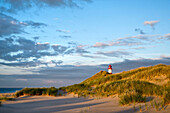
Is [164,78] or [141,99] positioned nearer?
[141,99]

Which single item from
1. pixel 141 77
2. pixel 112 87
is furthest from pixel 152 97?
pixel 141 77

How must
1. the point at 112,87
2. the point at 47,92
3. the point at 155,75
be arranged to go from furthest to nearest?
the point at 155,75 < the point at 47,92 < the point at 112,87

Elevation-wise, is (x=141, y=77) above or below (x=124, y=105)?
above

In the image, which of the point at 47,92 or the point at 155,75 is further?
the point at 155,75

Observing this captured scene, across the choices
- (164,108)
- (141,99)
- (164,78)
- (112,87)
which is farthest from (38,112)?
(164,78)

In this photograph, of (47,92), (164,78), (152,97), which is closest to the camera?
(152,97)

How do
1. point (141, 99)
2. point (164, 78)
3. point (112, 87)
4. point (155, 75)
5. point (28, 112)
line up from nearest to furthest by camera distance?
point (28, 112)
point (141, 99)
point (112, 87)
point (164, 78)
point (155, 75)

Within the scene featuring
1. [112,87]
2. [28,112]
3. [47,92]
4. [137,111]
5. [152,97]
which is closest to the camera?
[137,111]

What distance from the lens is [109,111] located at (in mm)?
6270

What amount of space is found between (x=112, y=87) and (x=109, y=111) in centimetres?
629

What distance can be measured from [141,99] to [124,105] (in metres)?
0.83

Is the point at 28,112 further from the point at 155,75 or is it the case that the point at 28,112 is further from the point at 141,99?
the point at 155,75

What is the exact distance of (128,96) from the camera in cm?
749

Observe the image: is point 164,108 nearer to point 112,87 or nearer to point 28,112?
point 28,112
